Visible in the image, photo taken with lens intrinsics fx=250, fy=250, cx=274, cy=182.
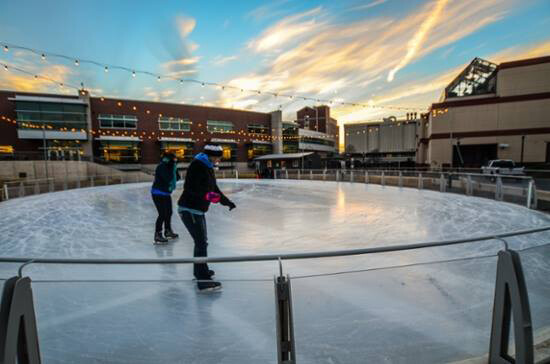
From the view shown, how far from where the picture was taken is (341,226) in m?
4.88

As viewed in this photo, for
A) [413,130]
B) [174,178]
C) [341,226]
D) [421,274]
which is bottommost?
[341,226]

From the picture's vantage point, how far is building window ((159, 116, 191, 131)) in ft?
102

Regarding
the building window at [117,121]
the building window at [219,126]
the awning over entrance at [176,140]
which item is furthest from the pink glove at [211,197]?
the building window at [219,126]

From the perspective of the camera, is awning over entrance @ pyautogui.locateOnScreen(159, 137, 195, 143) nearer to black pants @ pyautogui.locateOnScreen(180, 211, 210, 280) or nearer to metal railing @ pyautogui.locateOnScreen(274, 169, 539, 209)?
metal railing @ pyautogui.locateOnScreen(274, 169, 539, 209)

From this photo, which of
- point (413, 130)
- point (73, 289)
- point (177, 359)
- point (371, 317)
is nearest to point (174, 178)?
point (73, 289)

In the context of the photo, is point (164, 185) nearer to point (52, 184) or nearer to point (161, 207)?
point (161, 207)

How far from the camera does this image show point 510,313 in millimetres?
1371

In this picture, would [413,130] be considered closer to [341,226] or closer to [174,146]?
[174,146]

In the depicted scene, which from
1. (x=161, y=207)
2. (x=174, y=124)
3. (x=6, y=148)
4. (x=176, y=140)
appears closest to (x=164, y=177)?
(x=161, y=207)

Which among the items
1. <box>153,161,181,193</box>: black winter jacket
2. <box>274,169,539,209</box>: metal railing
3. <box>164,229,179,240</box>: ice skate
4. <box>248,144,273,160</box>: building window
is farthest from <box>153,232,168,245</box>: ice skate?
<box>248,144,273,160</box>: building window

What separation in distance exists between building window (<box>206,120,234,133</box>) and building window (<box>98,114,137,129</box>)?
8921 mm

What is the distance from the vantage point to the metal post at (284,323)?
1273mm

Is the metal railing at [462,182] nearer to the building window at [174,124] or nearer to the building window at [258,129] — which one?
the building window at [174,124]

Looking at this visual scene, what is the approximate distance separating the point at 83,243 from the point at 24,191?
32.3ft
